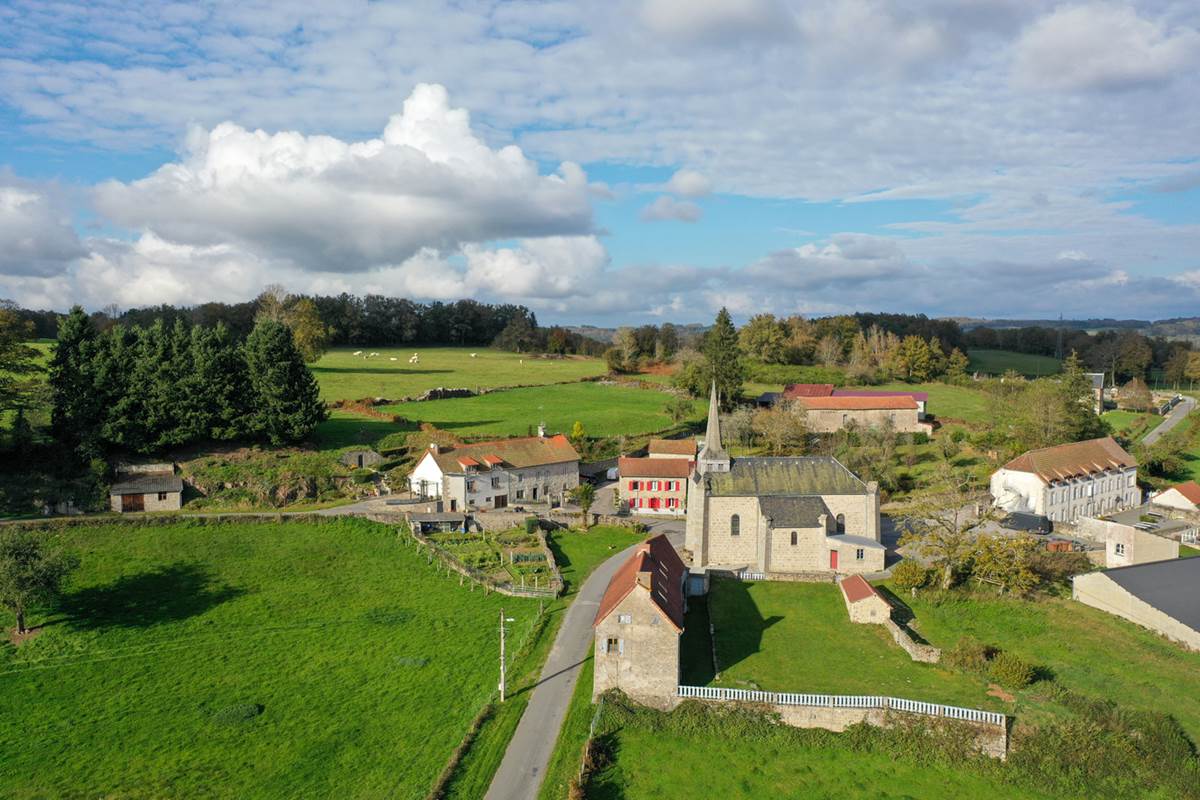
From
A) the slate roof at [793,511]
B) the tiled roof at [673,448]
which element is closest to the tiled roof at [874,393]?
the tiled roof at [673,448]

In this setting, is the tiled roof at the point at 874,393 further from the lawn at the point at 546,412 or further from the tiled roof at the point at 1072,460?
the tiled roof at the point at 1072,460

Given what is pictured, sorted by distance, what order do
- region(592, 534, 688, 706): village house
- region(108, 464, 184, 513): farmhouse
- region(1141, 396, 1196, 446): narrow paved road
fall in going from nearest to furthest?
region(592, 534, 688, 706): village house < region(108, 464, 184, 513): farmhouse < region(1141, 396, 1196, 446): narrow paved road

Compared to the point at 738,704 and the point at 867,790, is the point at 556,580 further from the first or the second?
the point at 867,790

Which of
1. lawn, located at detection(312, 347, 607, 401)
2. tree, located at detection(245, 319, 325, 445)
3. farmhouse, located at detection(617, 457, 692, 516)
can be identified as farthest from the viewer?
lawn, located at detection(312, 347, 607, 401)

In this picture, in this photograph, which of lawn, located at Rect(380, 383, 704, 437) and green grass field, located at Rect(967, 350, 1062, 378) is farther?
green grass field, located at Rect(967, 350, 1062, 378)

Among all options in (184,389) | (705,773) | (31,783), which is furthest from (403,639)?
(184,389)

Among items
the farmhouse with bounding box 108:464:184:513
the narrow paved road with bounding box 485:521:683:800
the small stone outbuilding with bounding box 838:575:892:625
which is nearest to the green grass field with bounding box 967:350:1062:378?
the small stone outbuilding with bounding box 838:575:892:625

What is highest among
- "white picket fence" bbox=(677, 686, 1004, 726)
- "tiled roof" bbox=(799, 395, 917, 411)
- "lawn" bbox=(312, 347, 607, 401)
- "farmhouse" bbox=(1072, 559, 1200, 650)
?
"lawn" bbox=(312, 347, 607, 401)

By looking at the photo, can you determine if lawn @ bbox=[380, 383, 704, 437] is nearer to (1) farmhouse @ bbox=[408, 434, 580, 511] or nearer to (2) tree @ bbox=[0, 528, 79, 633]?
(1) farmhouse @ bbox=[408, 434, 580, 511]

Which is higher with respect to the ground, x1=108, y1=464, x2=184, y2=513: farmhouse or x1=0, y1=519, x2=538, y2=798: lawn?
x1=108, y1=464, x2=184, y2=513: farmhouse
